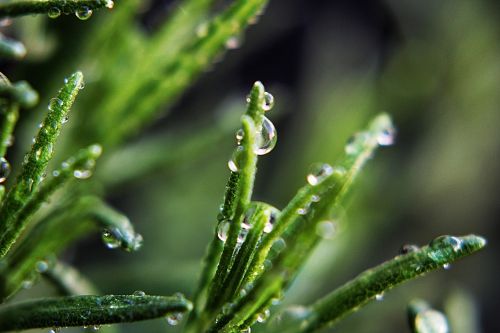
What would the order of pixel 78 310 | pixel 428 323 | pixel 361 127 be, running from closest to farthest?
pixel 78 310 < pixel 428 323 < pixel 361 127

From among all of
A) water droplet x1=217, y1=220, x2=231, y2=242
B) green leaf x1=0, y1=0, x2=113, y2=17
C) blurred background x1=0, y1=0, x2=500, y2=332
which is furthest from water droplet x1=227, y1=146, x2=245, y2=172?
blurred background x1=0, y1=0, x2=500, y2=332

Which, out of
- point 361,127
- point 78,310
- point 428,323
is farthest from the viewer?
point 361,127

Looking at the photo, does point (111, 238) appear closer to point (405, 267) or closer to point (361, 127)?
point (405, 267)

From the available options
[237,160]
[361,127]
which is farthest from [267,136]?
[361,127]

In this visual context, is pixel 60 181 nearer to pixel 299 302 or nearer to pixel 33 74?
pixel 33 74

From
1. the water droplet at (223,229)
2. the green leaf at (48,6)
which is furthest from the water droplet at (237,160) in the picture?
the green leaf at (48,6)

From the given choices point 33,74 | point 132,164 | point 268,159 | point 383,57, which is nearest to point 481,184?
point 383,57
